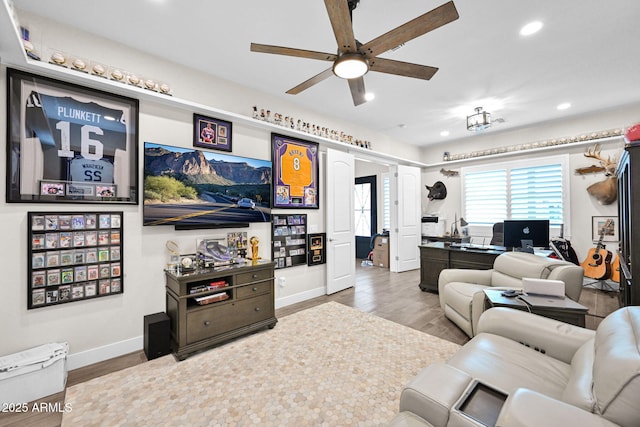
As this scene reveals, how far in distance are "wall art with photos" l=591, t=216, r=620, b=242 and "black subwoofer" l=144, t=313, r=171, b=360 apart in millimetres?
6465

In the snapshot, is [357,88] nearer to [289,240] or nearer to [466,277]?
[289,240]

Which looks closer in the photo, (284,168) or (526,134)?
(284,168)

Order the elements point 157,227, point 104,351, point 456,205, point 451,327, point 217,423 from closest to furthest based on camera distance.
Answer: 1. point 217,423
2. point 104,351
3. point 157,227
4. point 451,327
5. point 456,205

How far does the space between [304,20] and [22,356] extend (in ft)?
11.4

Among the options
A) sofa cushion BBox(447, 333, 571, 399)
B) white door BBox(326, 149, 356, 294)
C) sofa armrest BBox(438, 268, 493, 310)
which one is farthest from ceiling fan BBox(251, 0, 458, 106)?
sofa armrest BBox(438, 268, 493, 310)

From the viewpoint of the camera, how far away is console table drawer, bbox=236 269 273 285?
9.38 feet

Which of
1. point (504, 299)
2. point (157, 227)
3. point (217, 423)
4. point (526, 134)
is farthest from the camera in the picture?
point (526, 134)

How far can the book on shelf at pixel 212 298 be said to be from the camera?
102 inches

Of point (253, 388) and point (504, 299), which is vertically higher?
point (504, 299)

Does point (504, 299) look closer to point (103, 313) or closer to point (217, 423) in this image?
point (217, 423)

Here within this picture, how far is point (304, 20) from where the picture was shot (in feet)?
7.71

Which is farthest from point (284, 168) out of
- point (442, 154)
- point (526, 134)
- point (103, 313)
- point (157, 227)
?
point (526, 134)

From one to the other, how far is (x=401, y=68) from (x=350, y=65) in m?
0.42

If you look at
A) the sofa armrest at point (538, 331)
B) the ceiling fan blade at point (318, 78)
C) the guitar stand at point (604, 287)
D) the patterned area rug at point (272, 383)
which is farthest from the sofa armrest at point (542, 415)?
the guitar stand at point (604, 287)
